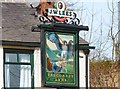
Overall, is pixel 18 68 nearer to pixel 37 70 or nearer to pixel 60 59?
Result: pixel 37 70

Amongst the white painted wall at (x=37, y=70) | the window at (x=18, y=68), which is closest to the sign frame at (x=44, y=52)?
the white painted wall at (x=37, y=70)

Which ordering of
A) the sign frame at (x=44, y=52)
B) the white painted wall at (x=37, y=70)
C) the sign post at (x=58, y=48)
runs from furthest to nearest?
1. the white painted wall at (x=37, y=70)
2. the sign post at (x=58, y=48)
3. the sign frame at (x=44, y=52)

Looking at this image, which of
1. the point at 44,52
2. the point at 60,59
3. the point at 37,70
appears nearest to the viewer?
the point at 44,52

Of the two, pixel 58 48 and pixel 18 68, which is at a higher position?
pixel 58 48

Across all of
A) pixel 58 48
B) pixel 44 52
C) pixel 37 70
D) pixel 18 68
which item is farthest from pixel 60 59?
pixel 18 68

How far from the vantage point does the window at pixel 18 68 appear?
41.5ft

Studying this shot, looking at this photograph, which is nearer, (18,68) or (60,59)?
(60,59)

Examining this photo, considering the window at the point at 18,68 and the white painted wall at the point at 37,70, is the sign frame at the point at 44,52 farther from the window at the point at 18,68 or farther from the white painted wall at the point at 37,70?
the window at the point at 18,68

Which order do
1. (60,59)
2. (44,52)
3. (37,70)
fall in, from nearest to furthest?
(44,52), (60,59), (37,70)

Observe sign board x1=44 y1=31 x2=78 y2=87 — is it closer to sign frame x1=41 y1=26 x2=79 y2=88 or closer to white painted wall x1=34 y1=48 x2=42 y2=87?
sign frame x1=41 y1=26 x2=79 y2=88

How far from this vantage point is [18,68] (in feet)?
42.4

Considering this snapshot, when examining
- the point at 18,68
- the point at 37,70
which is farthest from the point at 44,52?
the point at 18,68

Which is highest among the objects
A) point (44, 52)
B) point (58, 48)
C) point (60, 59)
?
point (58, 48)

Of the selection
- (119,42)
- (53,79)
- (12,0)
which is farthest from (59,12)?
(119,42)
